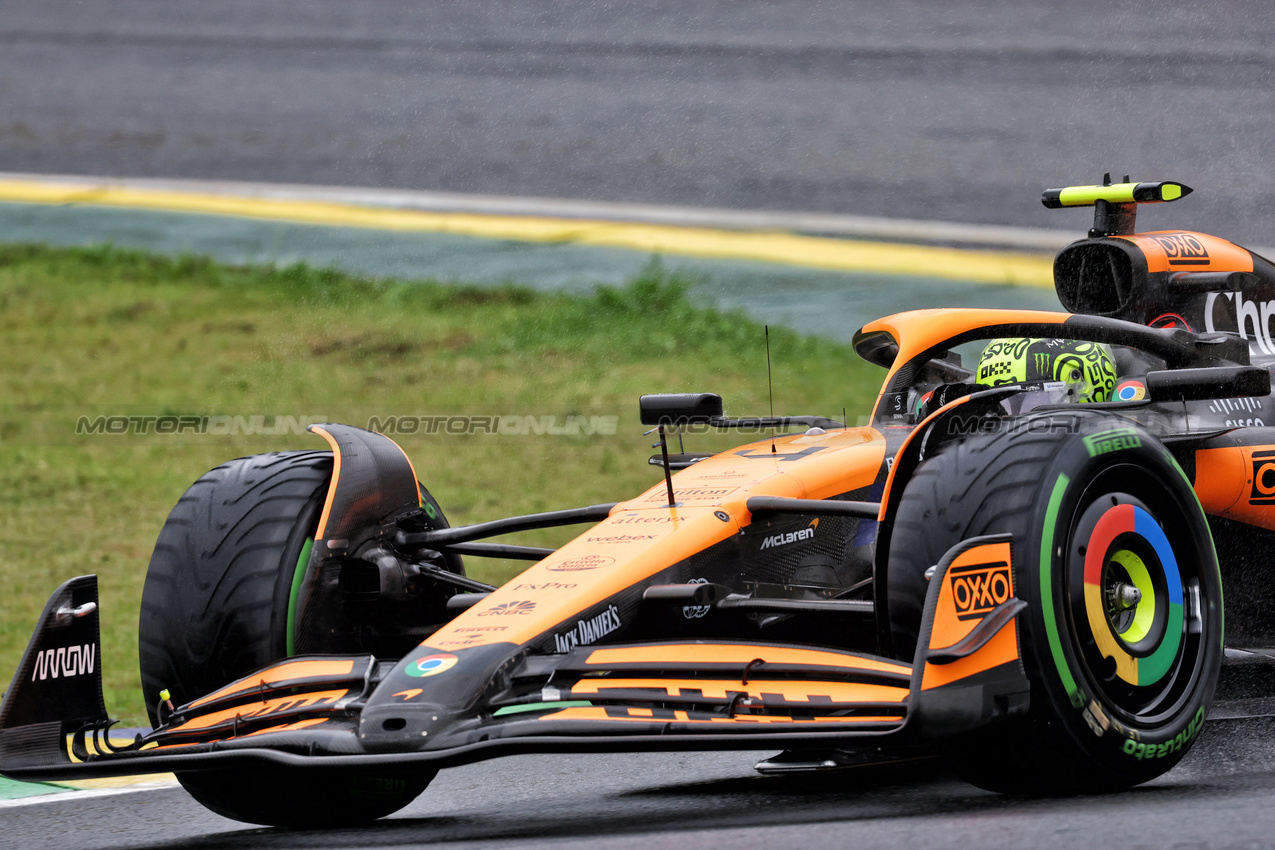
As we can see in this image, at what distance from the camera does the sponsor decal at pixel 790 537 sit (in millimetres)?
4500

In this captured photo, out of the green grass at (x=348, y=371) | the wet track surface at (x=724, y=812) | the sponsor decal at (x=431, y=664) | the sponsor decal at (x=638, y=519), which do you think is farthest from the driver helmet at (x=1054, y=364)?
the green grass at (x=348, y=371)

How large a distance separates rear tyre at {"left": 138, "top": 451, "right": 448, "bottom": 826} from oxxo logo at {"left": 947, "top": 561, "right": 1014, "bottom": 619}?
5.61 feet

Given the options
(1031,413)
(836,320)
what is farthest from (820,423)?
(836,320)

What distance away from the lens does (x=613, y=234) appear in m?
12.9

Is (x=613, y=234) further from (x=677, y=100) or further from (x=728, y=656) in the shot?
(x=728, y=656)

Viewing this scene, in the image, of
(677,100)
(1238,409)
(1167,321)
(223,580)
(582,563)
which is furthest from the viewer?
(677,100)

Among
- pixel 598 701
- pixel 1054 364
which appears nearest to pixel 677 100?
pixel 1054 364

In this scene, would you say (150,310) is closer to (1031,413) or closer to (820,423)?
(820,423)

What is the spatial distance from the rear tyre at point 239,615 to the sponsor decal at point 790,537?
3.96 ft

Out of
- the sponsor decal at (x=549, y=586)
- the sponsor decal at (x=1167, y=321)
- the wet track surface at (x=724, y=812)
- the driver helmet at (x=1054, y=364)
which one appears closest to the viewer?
the wet track surface at (x=724, y=812)

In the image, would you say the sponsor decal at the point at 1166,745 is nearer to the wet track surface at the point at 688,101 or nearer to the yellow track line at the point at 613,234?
the yellow track line at the point at 613,234

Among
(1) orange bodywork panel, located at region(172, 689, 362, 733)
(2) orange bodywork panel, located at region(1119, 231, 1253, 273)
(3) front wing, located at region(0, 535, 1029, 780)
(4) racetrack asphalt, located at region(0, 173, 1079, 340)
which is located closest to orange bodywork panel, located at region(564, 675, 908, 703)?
(3) front wing, located at region(0, 535, 1029, 780)

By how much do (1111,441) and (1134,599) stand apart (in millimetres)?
418

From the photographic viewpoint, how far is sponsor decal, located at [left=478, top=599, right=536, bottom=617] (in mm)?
4039
